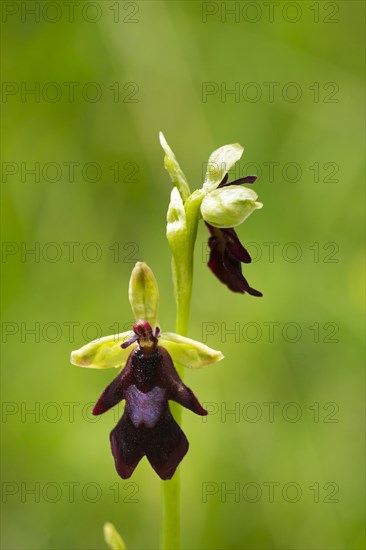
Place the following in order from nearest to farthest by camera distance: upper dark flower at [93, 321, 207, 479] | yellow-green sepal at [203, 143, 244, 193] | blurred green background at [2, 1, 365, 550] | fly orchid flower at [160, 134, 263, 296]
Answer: upper dark flower at [93, 321, 207, 479], fly orchid flower at [160, 134, 263, 296], yellow-green sepal at [203, 143, 244, 193], blurred green background at [2, 1, 365, 550]

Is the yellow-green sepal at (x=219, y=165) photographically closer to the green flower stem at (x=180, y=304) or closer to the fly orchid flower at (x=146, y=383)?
the green flower stem at (x=180, y=304)

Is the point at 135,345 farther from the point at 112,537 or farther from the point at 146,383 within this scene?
the point at 112,537

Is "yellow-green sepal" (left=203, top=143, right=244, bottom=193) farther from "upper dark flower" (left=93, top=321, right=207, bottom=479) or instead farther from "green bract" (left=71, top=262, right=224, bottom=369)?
"upper dark flower" (left=93, top=321, right=207, bottom=479)

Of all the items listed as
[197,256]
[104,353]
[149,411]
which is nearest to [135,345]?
[104,353]

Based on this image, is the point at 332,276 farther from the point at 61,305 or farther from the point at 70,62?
the point at 70,62

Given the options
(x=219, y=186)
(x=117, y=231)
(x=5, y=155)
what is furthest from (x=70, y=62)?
(x=219, y=186)

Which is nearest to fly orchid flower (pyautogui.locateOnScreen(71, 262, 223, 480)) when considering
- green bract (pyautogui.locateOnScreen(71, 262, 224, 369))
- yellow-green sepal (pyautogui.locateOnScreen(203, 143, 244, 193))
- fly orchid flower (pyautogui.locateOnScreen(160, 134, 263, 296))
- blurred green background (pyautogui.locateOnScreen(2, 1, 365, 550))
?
green bract (pyautogui.locateOnScreen(71, 262, 224, 369))
